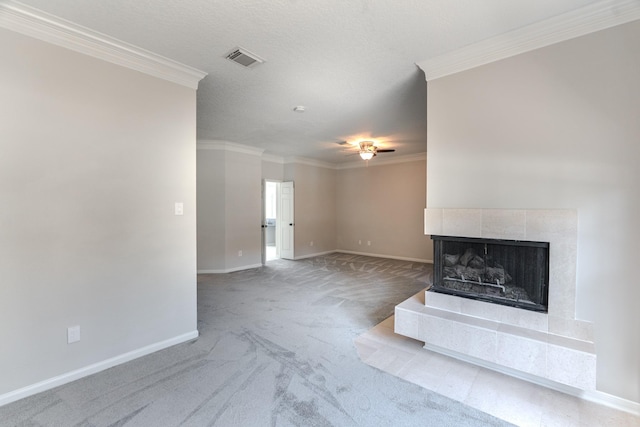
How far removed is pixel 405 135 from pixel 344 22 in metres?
3.54

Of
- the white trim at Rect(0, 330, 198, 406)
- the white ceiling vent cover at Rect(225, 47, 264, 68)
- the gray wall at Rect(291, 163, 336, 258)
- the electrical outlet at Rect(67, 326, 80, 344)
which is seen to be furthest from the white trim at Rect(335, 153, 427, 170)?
the electrical outlet at Rect(67, 326, 80, 344)

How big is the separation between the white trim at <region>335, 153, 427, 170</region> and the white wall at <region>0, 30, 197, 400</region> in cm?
562

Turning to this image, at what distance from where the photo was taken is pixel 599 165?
2031 mm

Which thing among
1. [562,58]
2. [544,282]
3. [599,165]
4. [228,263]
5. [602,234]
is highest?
[562,58]

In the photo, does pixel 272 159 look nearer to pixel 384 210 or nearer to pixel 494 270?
pixel 384 210

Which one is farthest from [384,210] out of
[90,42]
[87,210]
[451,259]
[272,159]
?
[90,42]

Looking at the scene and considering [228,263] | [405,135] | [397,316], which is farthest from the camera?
[228,263]

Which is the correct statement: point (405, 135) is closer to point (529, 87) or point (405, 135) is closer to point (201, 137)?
point (529, 87)

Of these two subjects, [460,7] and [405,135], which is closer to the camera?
[460,7]

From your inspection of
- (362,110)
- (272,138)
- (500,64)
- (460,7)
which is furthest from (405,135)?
(460,7)

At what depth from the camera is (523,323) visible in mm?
2299

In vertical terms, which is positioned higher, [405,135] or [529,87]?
[405,135]

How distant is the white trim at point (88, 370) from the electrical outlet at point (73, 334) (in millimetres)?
246

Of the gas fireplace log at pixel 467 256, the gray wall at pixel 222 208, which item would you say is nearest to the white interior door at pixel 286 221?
the gray wall at pixel 222 208
